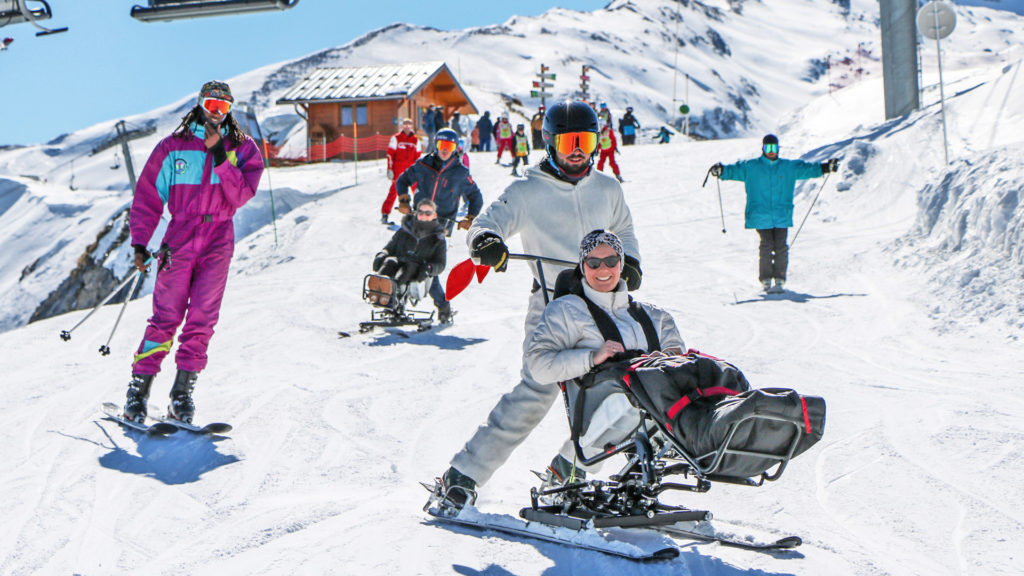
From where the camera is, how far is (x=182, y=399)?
5.12 m

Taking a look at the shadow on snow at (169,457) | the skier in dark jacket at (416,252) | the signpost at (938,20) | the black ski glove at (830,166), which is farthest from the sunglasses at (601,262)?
the signpost at (938,20)

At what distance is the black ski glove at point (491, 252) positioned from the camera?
349cm

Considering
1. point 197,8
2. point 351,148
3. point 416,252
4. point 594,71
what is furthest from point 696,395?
point 594,71

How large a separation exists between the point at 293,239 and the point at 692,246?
6.51m

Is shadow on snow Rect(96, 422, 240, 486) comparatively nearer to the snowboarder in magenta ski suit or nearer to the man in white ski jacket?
the snowboarder in magenta ski suit

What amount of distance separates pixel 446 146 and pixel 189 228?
5.35 meters

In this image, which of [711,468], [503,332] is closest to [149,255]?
[711,468]

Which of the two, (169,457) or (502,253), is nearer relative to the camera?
(502,253)

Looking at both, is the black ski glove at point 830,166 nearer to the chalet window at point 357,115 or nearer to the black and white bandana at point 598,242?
the black and white bandana at point 598,242

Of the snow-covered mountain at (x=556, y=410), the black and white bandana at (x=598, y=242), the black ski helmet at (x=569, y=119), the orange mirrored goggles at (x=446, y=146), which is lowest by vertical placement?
the snow-covered mountain at (x=556, y=410)

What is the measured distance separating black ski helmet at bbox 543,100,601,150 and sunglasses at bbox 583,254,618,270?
738 millimetres

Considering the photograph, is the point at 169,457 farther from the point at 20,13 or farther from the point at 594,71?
the point at 594,71

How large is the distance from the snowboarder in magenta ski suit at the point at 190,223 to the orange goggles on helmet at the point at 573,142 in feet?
6.50

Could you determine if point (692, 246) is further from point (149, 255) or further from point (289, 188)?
point (289, 188)
